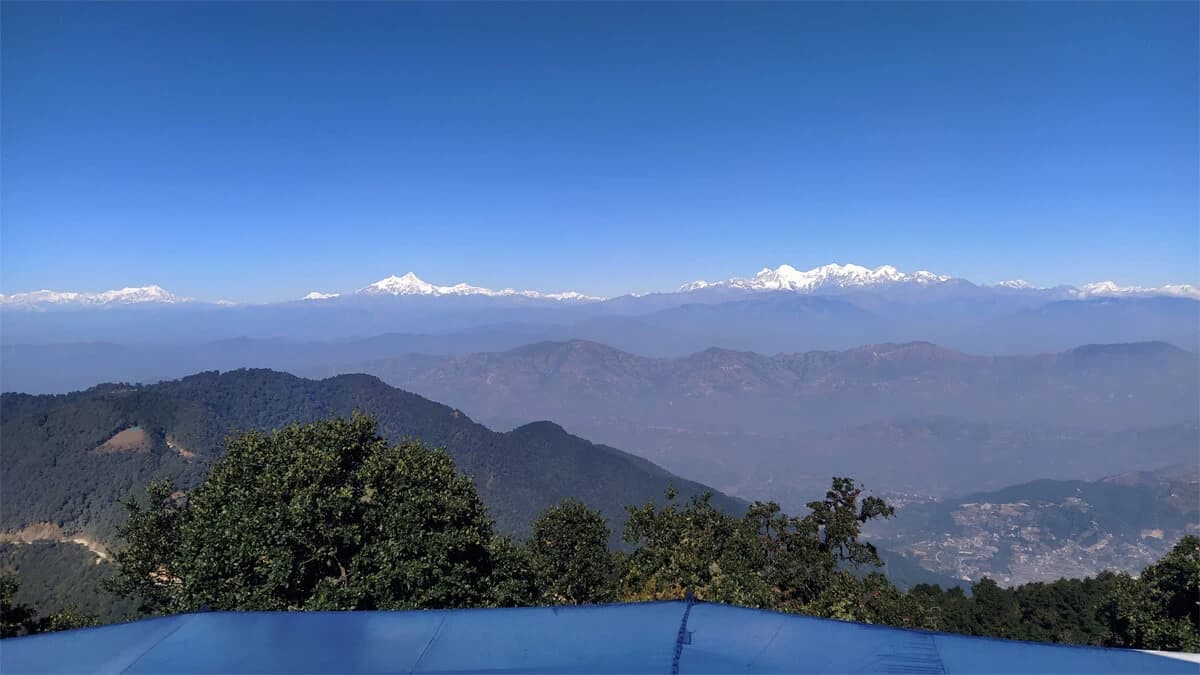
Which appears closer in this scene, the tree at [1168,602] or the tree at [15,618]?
the tree at [15,618]

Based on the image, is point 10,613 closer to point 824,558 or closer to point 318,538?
point 318,538

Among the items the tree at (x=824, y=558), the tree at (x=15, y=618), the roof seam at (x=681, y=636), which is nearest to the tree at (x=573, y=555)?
the tree at (x=824, y=558)

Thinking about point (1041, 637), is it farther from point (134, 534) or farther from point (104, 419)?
point (104, 419)

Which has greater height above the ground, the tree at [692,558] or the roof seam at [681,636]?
the roof seam at [681,636]

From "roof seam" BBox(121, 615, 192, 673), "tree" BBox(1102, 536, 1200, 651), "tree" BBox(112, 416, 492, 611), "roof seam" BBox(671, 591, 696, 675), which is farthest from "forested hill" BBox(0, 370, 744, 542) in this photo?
"roof seam" BBox(671, 591, 696, 675)

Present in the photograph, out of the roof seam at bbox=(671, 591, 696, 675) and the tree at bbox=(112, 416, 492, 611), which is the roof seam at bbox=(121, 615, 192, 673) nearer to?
the tree at bbox=(112, 416, 492, 611)

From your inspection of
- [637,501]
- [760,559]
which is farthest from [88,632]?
[637,501]

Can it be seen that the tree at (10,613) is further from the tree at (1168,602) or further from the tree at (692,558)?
the tree at (1168,602)

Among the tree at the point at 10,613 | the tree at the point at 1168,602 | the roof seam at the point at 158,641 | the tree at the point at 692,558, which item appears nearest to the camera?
the roof seam at the point at 158,641
